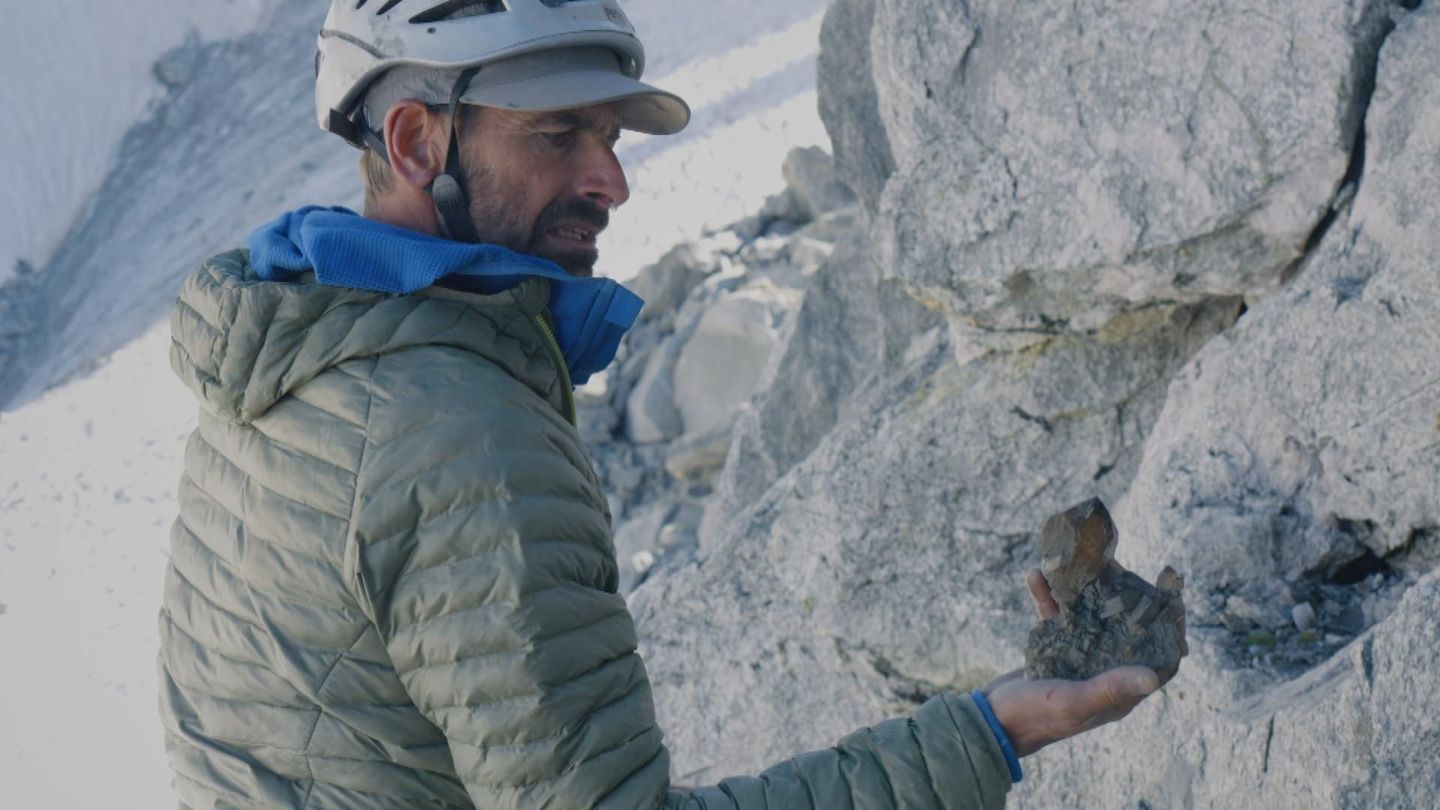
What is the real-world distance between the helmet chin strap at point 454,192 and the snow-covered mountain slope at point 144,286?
6832mm

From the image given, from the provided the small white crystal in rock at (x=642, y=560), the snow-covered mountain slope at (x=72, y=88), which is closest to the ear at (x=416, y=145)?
the small white crystal in rock at (x=642, y=560)

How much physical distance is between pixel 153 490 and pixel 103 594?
1.72m

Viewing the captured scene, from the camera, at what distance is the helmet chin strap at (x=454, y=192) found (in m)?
2.61

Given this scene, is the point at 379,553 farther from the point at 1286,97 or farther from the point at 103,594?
the point at 103,594

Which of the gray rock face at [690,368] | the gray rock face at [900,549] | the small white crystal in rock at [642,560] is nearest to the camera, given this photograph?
the gray rock face at [900,549]

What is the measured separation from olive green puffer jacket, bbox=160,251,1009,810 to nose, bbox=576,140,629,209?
0.96ft

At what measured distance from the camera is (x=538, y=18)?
263 cm

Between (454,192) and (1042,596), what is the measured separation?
128 centimetres

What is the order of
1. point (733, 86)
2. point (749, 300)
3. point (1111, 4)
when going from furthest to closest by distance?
point (733, 86) < point (749, 300) < point (1111, 4)

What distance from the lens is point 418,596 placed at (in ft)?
7.28

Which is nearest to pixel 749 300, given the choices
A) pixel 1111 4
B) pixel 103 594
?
pixel 103 594

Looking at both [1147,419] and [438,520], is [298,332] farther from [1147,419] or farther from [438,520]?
[1147,419]

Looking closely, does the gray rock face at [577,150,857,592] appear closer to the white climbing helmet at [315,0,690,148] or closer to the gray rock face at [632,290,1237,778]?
the gray rock face at [632,290,1237,778]

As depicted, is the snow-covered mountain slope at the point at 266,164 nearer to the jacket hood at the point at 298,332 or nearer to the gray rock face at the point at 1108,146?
the gray rock face at the point at 1108,146
